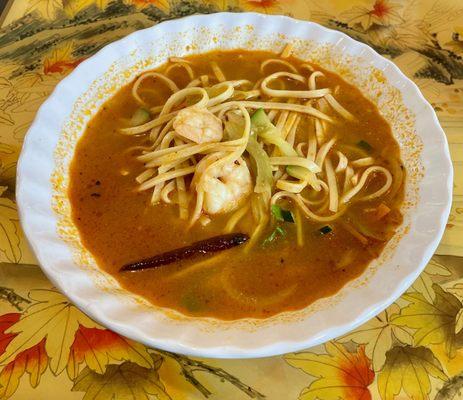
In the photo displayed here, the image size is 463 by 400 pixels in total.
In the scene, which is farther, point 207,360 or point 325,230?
point 325,230

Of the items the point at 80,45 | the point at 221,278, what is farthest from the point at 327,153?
the point at 80,45

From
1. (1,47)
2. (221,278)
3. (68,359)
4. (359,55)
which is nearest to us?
(68,359)

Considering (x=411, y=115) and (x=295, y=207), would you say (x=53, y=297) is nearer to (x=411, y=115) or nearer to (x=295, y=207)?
(x=295, y=207)

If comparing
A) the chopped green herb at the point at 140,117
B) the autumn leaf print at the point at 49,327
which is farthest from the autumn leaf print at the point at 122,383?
the chopped green herb at the point at 140,117

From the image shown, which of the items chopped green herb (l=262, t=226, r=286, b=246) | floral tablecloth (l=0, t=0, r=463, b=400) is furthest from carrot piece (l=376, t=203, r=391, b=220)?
chopped green herb (l=262, t=226, r=286, b=246)

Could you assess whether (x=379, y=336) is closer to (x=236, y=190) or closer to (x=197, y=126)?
(x=236, y=190)

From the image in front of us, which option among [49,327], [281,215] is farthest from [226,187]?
[49,327]
